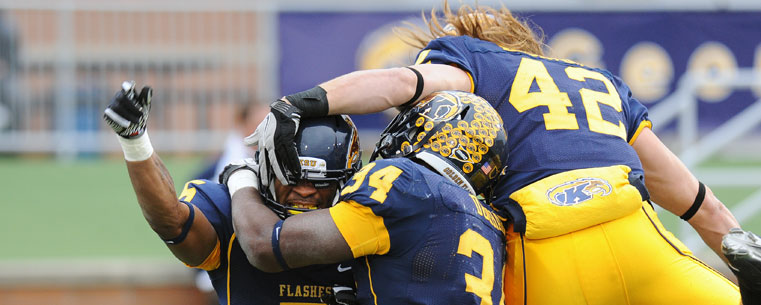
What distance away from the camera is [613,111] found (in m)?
3.30

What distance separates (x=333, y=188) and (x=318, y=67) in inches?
276

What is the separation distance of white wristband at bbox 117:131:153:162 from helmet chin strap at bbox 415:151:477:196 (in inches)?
A: 34.8

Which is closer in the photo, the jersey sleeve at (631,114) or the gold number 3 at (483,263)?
the gold number 3 at (483,263)

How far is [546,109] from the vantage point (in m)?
3.21

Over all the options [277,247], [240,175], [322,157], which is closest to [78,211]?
[240,175]

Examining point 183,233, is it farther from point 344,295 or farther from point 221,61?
point 221,61

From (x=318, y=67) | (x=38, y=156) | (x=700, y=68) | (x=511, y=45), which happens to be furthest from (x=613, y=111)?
(x=38, y=156)

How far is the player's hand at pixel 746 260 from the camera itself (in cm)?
252

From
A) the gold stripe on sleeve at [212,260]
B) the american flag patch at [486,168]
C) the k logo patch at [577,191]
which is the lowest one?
the gold stripe on sleeve at [212,260]

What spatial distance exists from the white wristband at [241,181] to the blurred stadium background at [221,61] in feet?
20.4

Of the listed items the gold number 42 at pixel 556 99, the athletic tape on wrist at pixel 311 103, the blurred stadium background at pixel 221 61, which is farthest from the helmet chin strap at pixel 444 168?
the blurred stadium background at pixel 221 61

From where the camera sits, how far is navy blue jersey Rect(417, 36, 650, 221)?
3143 millimetres

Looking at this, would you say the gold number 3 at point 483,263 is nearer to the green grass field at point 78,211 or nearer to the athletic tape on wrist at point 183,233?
the athletic tape on wrist at point 183,233

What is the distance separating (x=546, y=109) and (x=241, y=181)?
1.13m
